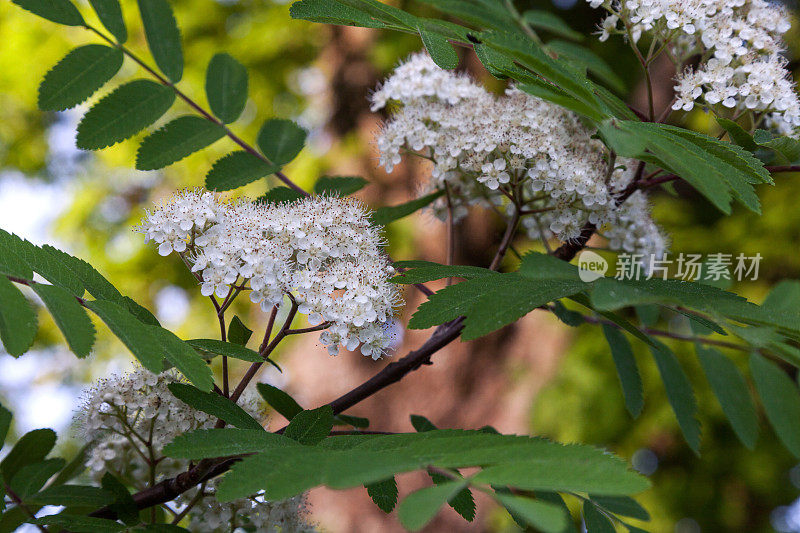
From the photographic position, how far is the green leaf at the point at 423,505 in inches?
18.7

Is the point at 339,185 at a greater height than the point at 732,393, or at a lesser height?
greater

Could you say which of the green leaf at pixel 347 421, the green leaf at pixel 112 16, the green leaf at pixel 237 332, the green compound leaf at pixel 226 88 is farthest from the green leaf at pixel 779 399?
the green leaf at pixel 112 16

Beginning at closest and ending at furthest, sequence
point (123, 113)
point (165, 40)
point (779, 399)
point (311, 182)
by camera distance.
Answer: point (123, 113)
point (165, 40)
point (779, 399)
point (311, 182)

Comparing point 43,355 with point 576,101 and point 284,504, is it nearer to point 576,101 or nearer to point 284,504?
point 284,504

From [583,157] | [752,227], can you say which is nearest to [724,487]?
[752,227]

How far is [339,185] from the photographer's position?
1282mm

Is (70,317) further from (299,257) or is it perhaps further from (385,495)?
(385,495)

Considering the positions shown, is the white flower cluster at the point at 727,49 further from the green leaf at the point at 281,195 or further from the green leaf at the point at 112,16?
the green leaf at the point at 112,16

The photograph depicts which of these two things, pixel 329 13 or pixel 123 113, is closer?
pixel 329 13

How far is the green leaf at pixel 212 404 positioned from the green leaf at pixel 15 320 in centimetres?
18

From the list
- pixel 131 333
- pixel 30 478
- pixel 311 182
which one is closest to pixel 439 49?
pixel 131 333

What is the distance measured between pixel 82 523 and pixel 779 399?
1.28 meters

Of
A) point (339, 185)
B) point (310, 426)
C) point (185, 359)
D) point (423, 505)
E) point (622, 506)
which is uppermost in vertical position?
point (339, 185)

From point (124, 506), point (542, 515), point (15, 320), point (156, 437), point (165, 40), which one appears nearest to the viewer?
point (542, 515)
